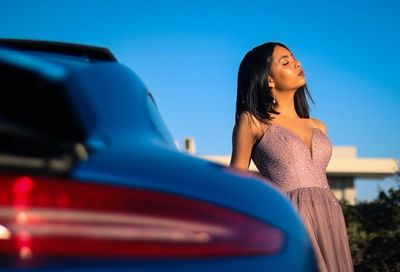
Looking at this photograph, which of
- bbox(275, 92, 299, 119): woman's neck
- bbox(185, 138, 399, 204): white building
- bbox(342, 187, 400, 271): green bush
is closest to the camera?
bbox(275, 92, 299, 119): woman's neck

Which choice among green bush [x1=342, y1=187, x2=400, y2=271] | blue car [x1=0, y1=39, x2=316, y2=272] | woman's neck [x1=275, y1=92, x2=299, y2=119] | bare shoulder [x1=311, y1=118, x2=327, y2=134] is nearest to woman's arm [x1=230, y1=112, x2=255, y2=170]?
woman's neck [x1=275, y1=92, x2=299, y2=119]

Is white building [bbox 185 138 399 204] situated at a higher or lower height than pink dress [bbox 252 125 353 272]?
higher

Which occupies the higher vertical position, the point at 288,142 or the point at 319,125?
the point at 319,125

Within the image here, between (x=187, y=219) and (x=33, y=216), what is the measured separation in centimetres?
26

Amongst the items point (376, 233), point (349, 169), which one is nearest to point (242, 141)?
point (376, 233)

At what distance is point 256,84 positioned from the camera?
4.16 meters

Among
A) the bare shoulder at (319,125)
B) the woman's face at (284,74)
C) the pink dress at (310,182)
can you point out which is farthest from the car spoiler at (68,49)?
the bare shoulder at (319,125)

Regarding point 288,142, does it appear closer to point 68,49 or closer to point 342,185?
point 68,49

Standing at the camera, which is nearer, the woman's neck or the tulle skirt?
the tulle skirt

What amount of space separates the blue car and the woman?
2475mm

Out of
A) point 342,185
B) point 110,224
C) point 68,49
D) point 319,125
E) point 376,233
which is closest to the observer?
point 110,224

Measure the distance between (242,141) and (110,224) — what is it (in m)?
2.85

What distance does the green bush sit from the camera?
15.5 metres

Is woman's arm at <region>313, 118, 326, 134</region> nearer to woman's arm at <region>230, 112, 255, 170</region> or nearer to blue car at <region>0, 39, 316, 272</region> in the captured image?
woman's arm at <region>230, 112, 255, 170</region>
